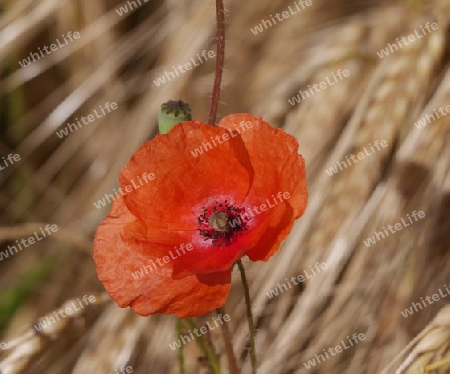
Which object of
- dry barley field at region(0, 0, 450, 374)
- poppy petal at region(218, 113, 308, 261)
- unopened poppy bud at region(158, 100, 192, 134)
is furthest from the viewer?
dry barley field at region(0, 0, 450, 374)

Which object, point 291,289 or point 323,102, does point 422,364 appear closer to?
point 291,289

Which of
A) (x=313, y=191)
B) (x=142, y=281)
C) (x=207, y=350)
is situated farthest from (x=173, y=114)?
(x=313, y=191)

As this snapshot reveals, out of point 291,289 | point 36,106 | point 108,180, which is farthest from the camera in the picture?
point 36,106

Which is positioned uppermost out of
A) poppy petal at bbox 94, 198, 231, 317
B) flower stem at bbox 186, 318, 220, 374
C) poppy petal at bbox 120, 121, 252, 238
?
poppy petal at bbox 120, 121, 252, 238

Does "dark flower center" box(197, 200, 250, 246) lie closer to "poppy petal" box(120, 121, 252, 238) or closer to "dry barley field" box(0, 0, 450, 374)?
"poppy petal" box(120, 121, 252, 238)

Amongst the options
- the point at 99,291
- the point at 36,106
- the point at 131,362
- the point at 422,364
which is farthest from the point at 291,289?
the point at 36,106

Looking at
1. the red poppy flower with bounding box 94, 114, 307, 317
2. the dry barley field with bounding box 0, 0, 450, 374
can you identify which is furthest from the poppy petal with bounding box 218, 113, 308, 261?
the dry barley field with bounding box 0, 0, 450, 374

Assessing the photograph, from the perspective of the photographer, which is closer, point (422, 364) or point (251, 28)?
point (422, 364)

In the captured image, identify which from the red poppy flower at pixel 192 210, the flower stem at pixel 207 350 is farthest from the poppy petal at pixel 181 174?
the flower stem at pixel 207 350

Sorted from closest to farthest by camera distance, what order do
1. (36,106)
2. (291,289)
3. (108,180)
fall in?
1. (291,289)
2. (108,180)
3. (36,106)
